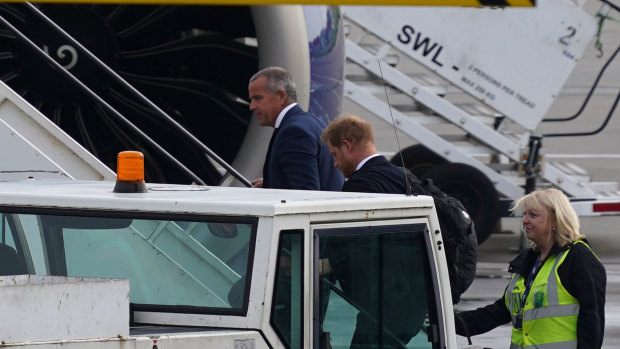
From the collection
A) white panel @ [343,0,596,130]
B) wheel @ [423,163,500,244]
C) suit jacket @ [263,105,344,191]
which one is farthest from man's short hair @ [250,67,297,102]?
white panel @ [343,0,596,130]

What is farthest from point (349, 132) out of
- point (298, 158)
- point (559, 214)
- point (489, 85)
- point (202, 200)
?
point (489, 85)

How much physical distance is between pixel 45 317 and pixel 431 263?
4.20ft

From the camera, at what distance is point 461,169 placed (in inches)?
464

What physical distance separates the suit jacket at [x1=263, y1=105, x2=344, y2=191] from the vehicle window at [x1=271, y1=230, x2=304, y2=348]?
215 centimetres

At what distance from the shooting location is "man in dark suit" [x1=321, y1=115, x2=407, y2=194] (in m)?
5.23

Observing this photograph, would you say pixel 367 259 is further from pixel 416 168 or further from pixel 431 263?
pixel 416 168

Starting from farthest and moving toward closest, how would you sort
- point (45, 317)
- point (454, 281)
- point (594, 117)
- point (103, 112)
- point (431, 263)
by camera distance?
point (594, 117) → point (103, 112) → point (454, 281) → point (431, 263) → point (45, 317)

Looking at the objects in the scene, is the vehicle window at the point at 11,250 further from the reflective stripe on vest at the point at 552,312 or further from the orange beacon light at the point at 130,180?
the reflective stripe on vest at the point at 552,312

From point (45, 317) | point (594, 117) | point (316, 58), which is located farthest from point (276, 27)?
point (594, 117)

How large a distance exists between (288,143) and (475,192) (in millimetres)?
5943

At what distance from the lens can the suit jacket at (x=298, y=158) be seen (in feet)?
19.2

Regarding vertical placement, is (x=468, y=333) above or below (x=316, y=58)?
below

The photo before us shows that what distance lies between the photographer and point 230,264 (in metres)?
3.69

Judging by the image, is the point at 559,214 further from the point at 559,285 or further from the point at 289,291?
the point at 289,291
